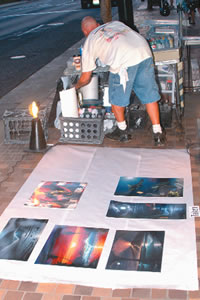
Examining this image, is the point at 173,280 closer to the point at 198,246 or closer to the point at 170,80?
the point at 198,246

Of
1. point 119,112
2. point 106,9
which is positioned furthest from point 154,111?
point 106,9

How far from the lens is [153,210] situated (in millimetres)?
4121

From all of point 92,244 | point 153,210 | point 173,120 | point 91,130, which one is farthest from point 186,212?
point 173,120

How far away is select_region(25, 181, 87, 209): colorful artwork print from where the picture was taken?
14.3 feet

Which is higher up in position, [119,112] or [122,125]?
[119,112]

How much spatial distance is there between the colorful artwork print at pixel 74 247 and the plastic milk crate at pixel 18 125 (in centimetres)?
220

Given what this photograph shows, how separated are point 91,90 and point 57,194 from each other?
220 cm

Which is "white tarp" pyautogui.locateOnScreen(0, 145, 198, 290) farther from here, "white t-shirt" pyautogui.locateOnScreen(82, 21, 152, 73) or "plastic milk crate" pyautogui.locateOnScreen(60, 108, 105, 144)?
"white t-shirt" pyautogui.locateOnScreen(82, 21, 152, 73)

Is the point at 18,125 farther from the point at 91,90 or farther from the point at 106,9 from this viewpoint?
the point at 106,9

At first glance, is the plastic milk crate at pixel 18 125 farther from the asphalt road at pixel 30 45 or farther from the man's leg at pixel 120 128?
the asphalt road at pixel 30 45

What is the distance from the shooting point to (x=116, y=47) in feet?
Result: 16.8

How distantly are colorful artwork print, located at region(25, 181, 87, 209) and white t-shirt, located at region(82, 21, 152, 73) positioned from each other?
4.70 feet

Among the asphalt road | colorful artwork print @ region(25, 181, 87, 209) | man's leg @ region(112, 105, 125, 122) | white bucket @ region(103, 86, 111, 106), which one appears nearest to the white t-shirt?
man's leg @ region(112, 105, 125, 122)

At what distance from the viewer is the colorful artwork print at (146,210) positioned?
13.2 ft
